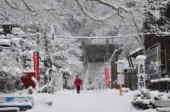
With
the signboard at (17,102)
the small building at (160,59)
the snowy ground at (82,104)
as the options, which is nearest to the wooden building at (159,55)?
the small building at (160,59)

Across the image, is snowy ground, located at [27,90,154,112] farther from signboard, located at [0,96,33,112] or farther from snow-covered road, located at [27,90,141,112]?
signboard, located at [0,96,33,112]

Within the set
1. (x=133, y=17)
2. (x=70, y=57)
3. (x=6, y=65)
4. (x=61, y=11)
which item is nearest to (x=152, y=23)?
(x=133, y=17)

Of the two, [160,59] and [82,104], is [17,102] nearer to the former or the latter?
[82,104]

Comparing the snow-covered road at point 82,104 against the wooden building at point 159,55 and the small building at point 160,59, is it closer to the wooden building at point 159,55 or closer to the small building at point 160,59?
the small building at point 160,59

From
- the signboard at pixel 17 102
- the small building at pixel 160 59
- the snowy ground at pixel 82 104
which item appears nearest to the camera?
the signboard at pixel 17 102

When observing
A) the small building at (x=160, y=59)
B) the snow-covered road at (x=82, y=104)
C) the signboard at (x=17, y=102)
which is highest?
A: the small building at (x=160, y=59)

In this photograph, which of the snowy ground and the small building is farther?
the small building

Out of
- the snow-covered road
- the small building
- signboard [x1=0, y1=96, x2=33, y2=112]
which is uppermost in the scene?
the small building

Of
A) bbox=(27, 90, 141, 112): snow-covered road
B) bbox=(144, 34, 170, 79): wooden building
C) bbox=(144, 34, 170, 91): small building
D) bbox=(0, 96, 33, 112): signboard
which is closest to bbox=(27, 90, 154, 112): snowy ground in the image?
bbox=(27, 90, 141, 112): snow-covered road

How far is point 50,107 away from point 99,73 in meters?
30.3

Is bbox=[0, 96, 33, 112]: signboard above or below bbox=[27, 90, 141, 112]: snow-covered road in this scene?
above

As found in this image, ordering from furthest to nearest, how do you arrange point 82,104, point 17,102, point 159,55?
point 159,55 < point 82,104 < point 17,102

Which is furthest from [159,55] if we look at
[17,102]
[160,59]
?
[17,102]

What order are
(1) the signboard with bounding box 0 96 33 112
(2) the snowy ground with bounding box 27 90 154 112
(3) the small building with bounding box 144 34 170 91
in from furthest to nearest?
(3) the small building with bounding box 144 34 170 91 → (2) the snowy ground with bounding box 27 90 154 112 → (1) the signboard with bounding box 0 96 33 112
